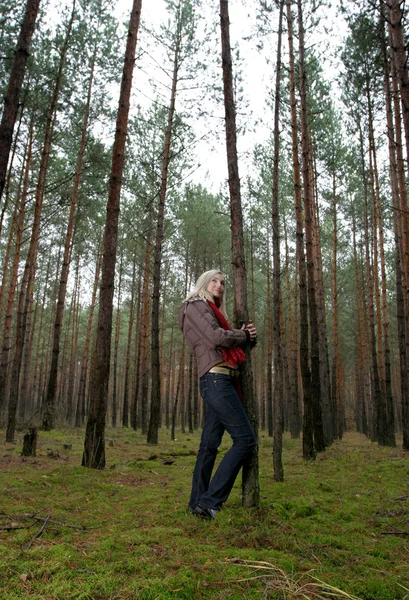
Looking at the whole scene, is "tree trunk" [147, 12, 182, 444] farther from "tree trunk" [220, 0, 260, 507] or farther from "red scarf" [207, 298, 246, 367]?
"red scarf" [207, 298, 246, 367]

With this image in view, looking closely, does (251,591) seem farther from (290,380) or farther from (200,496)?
(290,380)

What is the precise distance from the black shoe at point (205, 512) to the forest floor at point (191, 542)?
65 mm

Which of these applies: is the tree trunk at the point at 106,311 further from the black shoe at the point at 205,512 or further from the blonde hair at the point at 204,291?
the black shoe at the point at 205,512

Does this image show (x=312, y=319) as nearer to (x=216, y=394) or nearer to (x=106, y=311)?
(x=106, y=311)

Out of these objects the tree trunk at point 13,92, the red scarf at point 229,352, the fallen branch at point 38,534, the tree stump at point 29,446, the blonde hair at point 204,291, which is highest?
the tree trunk at point 13,92

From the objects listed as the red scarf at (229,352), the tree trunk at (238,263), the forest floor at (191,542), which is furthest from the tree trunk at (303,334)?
the red scarf at (229,352)

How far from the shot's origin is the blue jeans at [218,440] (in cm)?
326

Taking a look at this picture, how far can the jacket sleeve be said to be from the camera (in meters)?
3.35

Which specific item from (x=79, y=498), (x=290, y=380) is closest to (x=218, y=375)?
(x=79, y=498)

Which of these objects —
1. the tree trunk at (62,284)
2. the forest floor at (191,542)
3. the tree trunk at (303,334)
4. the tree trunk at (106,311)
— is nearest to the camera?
the forest floor at (191,542)

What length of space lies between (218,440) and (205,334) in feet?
3.12

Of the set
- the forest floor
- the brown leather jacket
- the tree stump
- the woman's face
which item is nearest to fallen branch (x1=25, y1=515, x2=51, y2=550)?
the forest floor

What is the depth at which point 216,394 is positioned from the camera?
336cm

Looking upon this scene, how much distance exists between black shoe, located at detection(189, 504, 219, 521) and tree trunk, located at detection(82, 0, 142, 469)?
3006 mm
